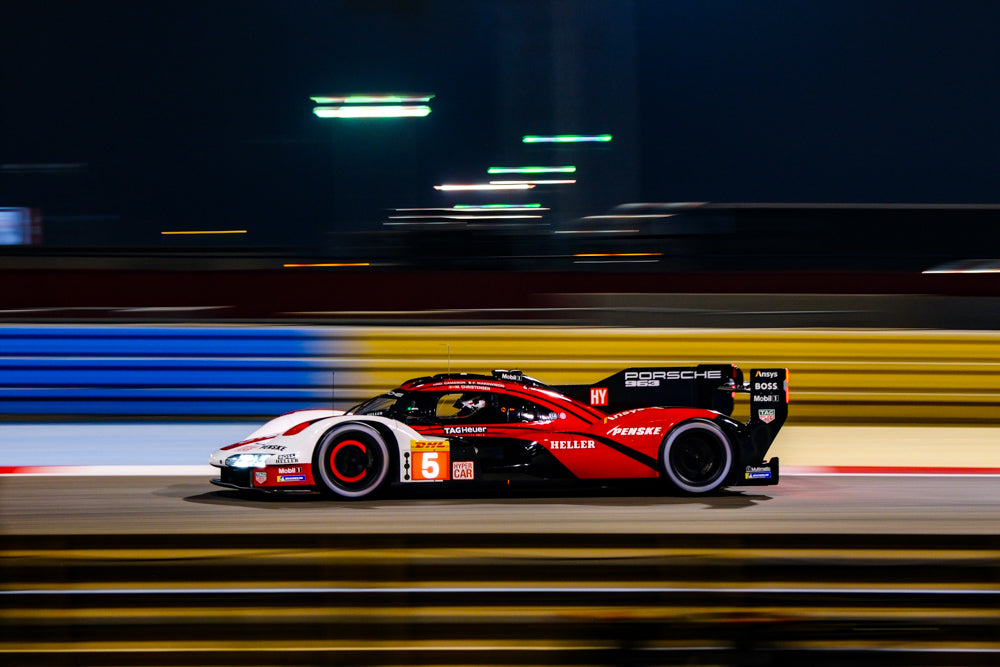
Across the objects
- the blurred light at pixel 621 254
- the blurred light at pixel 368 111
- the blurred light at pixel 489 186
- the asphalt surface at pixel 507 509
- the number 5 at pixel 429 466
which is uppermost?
the blurred light at pixel 368 111

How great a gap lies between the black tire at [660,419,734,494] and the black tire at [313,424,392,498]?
5.92 feet

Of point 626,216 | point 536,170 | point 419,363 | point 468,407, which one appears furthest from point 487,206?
point 468,407

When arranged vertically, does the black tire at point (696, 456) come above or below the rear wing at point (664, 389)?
below

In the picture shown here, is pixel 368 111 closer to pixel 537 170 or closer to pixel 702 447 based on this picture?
pixel 537 170

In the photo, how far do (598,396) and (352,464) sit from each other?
168 cm

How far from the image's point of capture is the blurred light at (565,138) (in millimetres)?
13234

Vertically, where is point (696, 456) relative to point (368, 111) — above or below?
below

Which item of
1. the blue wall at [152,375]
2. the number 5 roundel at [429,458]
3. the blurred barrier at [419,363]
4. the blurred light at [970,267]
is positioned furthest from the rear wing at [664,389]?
the blurred light at [970,267]

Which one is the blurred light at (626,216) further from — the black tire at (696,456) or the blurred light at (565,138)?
the black tire at (696,456)

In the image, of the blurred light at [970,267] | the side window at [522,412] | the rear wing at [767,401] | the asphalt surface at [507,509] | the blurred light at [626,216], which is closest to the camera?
the asphalt surface at [507,509]

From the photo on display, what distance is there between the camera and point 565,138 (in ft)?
43.7

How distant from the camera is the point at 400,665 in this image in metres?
4.83

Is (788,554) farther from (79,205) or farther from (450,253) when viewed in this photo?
(79,205)

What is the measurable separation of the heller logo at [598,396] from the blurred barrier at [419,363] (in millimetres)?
4032
